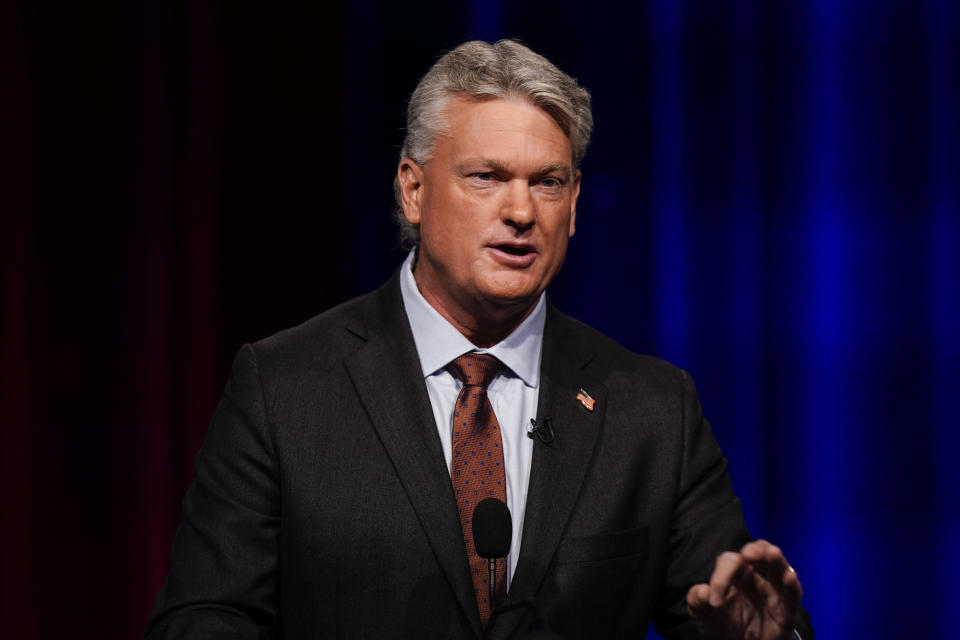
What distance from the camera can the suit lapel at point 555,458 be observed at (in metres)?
1.63

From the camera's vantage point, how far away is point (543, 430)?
174 centimetres

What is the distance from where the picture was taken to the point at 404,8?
2953mm

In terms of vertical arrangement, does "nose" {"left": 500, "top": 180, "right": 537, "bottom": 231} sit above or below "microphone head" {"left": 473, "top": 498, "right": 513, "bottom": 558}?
above

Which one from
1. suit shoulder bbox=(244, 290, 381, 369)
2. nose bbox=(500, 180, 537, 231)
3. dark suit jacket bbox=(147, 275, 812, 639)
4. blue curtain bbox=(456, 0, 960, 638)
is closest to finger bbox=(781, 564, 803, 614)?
dark suit jacket bbox=(147, 275, 812, 639)

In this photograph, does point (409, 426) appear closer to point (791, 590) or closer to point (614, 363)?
point (614, 363)

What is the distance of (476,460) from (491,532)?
302mm

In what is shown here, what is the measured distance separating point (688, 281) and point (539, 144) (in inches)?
52.2

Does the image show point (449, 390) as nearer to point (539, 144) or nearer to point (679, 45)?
point (539, 144)

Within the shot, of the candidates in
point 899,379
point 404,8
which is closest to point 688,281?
point 899,379

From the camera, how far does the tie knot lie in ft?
5.88

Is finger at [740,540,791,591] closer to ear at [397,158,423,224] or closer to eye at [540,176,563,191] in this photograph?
eye at [540,176,563,191]

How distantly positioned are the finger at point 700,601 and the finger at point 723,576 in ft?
0.04

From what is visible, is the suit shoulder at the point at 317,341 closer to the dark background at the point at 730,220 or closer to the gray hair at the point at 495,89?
Answer: the gray hair at the point at 495,89

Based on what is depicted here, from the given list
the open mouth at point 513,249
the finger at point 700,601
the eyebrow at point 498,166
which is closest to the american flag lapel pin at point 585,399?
the open mouth at point 513,249
